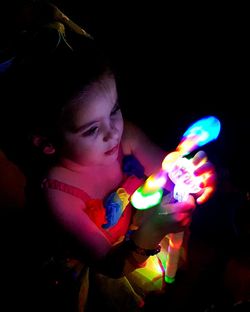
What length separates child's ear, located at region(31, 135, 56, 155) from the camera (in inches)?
50.8

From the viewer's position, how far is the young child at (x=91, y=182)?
3.77 ft

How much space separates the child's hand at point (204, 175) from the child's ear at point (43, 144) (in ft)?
1.70

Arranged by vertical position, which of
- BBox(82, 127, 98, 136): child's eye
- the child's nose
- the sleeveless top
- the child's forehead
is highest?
the child's forehead

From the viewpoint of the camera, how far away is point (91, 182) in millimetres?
1441

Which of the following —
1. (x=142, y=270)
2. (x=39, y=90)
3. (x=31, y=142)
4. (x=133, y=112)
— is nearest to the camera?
(x=39, y=90)

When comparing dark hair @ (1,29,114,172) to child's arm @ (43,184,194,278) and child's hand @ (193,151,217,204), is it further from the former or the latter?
child's hand @ (193,151,217,204)

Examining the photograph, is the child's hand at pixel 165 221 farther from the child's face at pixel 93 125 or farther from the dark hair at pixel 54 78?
the dark hair at pixel 54 78

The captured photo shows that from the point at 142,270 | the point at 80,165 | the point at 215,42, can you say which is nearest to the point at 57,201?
the point at 80,165

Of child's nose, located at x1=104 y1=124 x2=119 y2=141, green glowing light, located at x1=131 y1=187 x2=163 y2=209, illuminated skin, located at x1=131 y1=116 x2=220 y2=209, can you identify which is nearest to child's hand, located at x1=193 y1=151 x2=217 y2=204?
illuminated skin, located at x1=131 y1=116 x2=220 y2=209

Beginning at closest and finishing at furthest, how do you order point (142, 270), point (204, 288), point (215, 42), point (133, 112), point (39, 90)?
point (39, 90) < point (142, 270) < point (204, 288) < point (215, 42) < point (133, 112)

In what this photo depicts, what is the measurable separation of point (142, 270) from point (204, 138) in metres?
0.67

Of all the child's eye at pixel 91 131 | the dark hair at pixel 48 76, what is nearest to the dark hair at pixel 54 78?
the dark hair at pixel 48 76

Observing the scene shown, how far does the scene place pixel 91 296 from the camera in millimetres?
1602

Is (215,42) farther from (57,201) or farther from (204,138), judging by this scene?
(57,201)
